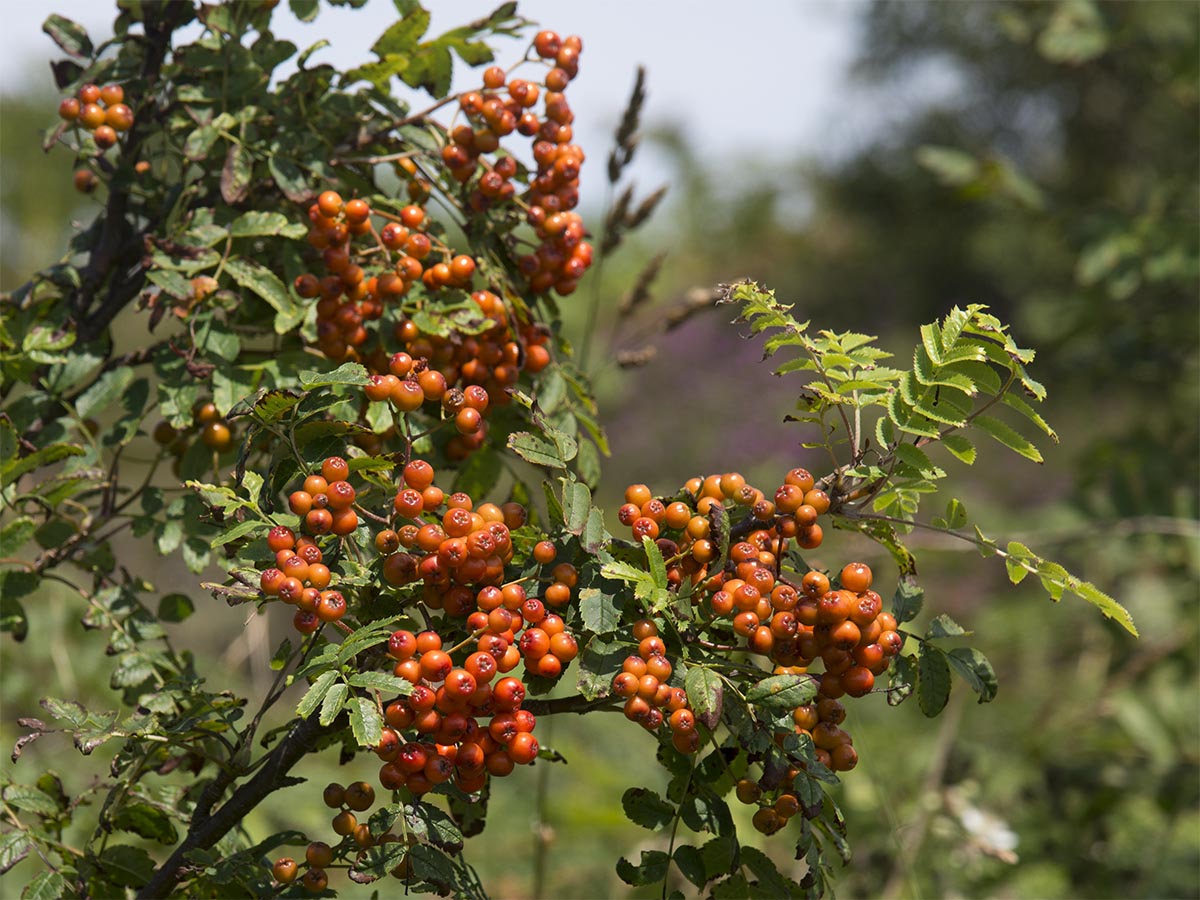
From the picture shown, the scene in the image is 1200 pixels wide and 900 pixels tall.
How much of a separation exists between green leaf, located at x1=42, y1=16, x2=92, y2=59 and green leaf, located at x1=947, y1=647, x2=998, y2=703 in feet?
3.77

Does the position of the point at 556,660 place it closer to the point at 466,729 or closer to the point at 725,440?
the point at 466,729

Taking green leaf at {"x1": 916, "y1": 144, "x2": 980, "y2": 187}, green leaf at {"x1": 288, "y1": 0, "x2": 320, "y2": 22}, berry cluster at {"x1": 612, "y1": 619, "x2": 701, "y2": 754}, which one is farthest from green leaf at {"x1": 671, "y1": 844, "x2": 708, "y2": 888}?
green leaf at {"x1": 916, "y1": 144, "x2": 980, "y2": 187}

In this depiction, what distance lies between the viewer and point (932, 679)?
98cm

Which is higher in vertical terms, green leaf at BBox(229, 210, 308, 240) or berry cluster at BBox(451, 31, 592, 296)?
berry cluster at BBox(451, 31, 592, 296)

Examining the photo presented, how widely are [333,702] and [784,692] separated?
1.12 feet

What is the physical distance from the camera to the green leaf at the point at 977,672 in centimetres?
97

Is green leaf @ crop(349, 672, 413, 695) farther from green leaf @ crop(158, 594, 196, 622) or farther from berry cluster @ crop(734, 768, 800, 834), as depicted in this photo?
green leaf @ crop(158, 594, 196, 622)

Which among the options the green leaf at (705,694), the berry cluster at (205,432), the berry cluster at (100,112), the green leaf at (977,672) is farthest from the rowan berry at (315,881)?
the berry cluster at (100,112)

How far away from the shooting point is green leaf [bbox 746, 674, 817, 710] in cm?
87

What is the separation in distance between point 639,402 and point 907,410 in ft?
29.6

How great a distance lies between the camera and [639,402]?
995cm

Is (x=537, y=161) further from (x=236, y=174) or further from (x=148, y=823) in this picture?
(x=148, y=823)

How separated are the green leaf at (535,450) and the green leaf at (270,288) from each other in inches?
12.3

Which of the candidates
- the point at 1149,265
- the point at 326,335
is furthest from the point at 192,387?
the point at 1149,265
